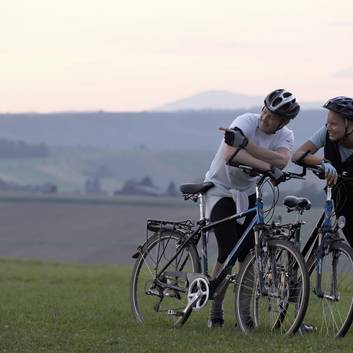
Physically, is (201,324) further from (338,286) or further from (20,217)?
(20,217)

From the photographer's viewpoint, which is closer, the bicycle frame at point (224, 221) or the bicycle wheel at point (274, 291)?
the bicycle wheel at point (274, 291)

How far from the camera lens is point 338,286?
9930mm

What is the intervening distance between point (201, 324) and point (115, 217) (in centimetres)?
7677

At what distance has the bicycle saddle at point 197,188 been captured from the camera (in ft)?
35.7

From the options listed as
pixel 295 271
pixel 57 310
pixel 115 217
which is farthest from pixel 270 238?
pixel 115 217

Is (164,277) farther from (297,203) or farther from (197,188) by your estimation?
(297,203)

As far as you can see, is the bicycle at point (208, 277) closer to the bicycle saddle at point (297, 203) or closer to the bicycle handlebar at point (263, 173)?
the bicycle handlebar at point (263, 173)

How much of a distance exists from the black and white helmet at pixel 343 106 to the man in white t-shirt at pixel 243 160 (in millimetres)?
290

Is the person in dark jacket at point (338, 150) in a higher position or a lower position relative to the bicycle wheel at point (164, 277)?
higher

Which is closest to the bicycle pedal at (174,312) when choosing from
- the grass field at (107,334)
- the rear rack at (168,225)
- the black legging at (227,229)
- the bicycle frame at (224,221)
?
the grass field at (107,334)

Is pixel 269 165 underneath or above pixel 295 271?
above

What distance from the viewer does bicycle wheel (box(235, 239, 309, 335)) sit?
32.0 feet

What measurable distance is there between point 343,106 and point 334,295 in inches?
52.2

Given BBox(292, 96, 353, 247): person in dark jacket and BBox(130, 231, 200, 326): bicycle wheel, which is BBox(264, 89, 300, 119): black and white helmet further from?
BBox(130, 231, 200, 326): bicycle wheel
